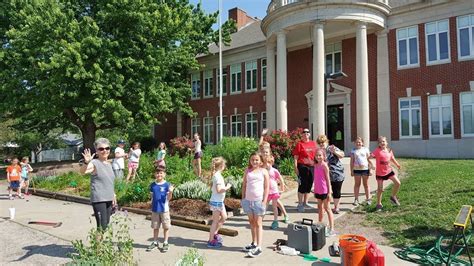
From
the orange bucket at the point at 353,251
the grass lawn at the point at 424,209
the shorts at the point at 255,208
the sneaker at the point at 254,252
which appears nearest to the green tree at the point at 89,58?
the grass lawn at the point at 424,209

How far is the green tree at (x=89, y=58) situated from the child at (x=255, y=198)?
1510cm

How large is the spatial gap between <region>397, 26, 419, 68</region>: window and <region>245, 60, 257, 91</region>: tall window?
10.3 meters

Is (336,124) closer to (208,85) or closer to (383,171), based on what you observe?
(208,85)

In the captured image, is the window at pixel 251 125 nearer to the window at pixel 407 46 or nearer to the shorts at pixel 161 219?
the window at pixel 407 46

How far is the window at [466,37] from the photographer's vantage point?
63.4 feet

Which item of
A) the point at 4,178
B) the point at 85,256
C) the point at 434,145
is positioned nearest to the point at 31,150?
the point at 4,178

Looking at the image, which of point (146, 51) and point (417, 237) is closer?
point (417, 237)

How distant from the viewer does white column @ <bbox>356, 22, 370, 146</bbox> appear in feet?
66.5

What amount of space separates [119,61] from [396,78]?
14.7m

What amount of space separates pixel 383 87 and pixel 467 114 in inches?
169

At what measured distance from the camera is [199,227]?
824cm

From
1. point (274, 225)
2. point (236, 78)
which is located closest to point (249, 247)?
point (274, 225)

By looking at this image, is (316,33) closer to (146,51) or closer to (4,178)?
(146,51)

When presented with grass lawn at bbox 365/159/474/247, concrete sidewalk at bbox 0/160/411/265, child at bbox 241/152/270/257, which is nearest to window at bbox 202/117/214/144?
concrete sidewalk at bbox 0/160/411/265
